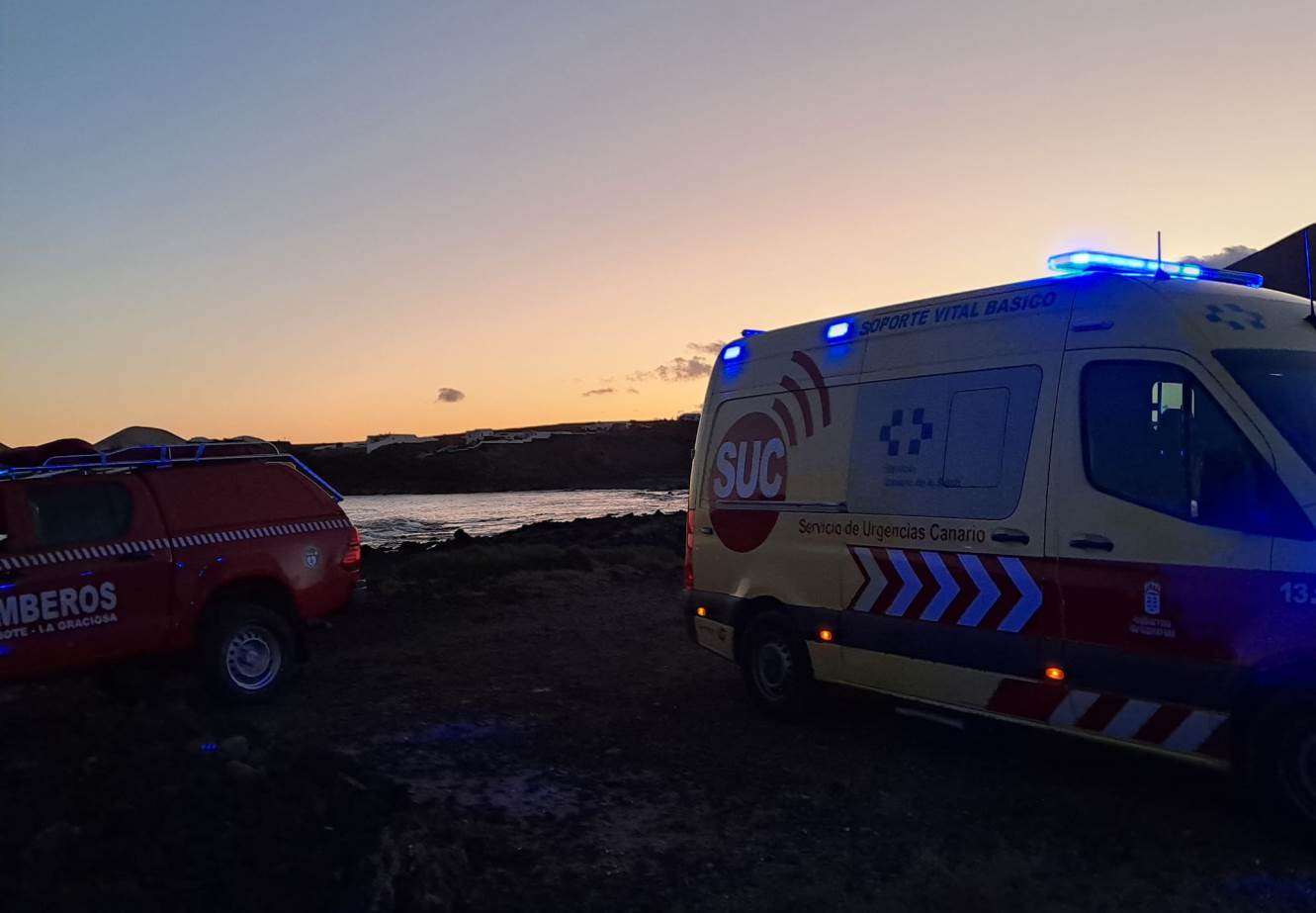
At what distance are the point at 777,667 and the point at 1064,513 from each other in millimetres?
2734

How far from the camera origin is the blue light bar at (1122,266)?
581 centimetres

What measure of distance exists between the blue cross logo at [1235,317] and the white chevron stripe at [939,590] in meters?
1.98

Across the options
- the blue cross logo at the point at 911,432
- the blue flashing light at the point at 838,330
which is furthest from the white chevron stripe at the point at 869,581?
the blue flashing light at the point at 838,330

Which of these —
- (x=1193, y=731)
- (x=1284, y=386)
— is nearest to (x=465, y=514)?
(x=1193, y=731)

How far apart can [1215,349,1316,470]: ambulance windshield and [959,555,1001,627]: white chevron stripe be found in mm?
1673

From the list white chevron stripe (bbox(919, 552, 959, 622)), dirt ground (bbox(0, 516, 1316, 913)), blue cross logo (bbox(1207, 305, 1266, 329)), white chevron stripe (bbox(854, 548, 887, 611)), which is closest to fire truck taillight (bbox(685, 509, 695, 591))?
dirt ground (bbox(0, 516, 1316, 913))

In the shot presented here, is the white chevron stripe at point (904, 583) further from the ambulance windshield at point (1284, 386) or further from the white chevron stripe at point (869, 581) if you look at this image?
the ambulance windshield at point (1284, 386)

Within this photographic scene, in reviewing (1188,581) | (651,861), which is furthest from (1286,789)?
(651,861)

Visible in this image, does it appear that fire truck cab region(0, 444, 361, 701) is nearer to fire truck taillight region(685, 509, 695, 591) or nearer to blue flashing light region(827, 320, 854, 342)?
fire truck taillight region(685, 509, 695, 591)

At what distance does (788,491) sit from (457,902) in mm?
3889

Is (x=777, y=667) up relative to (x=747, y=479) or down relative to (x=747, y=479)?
down

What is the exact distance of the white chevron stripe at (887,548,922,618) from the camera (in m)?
6.50

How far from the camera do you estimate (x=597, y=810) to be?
5.90 meters

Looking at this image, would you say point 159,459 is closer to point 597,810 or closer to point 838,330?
point 597,810
